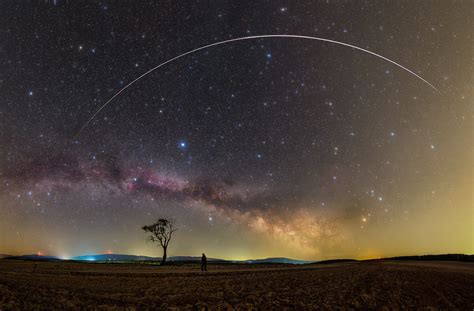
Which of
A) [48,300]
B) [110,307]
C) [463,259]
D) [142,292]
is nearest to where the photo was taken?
[110,307]

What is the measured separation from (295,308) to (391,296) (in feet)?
17.8

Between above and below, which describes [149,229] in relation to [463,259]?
above

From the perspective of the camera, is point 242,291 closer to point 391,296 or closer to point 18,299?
point 391,296

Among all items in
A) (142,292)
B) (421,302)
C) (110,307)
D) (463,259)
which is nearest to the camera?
(110,307)

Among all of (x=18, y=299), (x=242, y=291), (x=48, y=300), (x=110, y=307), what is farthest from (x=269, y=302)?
(x=18, y=299)

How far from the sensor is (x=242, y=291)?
1377 cm

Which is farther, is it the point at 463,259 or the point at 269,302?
the point at 463,259

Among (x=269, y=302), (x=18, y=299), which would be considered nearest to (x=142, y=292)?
(x=18, y=299)

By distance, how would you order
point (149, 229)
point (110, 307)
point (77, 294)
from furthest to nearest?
1. point (149, 229)
2. point (77, 294)
3. point (110, 307)

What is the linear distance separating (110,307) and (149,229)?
6279 centimetres

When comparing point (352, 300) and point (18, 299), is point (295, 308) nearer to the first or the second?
point (352, 300)

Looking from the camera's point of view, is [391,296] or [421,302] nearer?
[421,302]

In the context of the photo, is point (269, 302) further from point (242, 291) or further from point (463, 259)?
point (463, 259)

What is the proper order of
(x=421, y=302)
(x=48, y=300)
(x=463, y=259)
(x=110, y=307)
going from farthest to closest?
(x=463, y=259)
(x=421, y=302)
(x=48, y=300)
(x=110, y=307)
